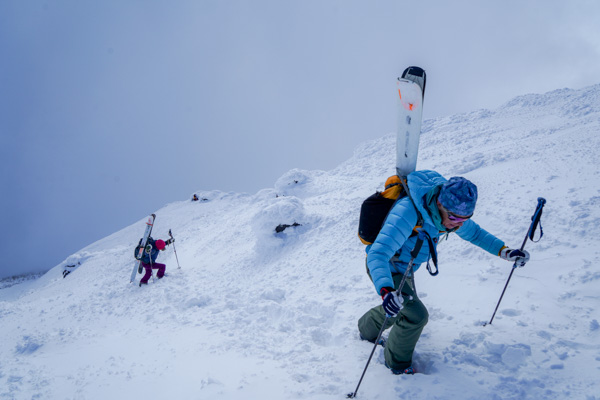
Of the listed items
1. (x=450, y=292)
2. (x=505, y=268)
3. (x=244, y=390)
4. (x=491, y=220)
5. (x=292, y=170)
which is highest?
(x=292, y=170)

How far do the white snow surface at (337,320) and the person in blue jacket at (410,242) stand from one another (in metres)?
0.46

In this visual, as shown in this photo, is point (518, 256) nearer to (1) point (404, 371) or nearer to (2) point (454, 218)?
(2) point (454, 218)

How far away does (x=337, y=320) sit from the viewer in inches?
205

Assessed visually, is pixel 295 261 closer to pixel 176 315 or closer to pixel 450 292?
pixel 176 315

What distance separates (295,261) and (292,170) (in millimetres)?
14766

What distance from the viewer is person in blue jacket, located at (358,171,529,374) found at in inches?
111

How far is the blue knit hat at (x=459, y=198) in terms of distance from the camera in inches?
110

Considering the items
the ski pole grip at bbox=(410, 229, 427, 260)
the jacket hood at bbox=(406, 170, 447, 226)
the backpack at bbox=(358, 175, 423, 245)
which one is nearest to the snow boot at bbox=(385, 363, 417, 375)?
the ski pole grip at bbox=(410, 229, 427, 260)

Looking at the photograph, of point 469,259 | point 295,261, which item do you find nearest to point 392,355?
point 469,259

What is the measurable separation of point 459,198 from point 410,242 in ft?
2.70

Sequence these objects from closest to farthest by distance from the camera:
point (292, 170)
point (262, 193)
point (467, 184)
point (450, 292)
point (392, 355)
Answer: point (467, 184) < point (392, 355) < point (450, 292) < point (292, 170) < point (262, 193)

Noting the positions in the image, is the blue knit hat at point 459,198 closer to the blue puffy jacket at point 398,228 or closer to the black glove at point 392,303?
the blue puffy jacket at point 398,228

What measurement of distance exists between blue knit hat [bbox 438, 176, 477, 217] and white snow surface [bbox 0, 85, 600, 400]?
1846mm

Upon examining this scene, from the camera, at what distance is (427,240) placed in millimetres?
3244
